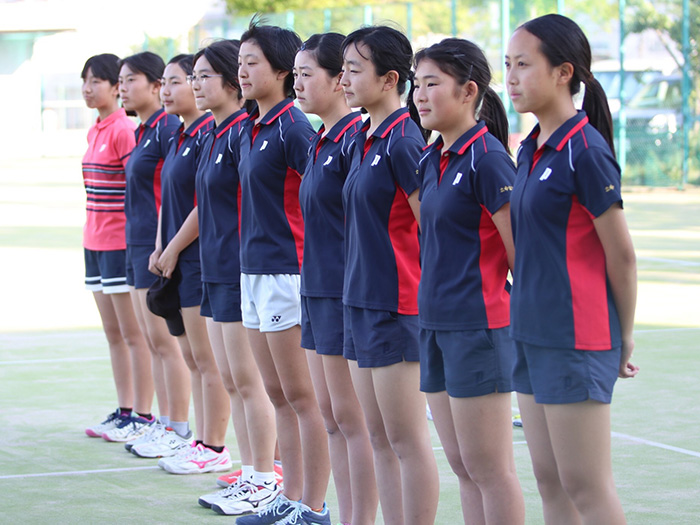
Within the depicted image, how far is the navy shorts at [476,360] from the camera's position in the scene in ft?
→ 11.4

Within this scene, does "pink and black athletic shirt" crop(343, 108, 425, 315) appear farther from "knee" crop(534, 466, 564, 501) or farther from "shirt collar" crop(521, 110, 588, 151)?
"knee" crop(534, 466, 564, 501)

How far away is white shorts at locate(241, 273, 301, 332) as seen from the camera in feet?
15.1

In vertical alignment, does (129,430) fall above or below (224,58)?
below

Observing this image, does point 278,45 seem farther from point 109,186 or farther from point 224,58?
point 109,186

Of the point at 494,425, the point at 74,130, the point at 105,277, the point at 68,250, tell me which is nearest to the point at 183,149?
the point at 105,277

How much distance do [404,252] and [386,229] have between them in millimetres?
104

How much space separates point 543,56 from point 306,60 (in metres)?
1.35

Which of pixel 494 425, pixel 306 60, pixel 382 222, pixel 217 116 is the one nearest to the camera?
pixel 494 425

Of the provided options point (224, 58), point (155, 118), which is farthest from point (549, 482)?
point (155, 118)

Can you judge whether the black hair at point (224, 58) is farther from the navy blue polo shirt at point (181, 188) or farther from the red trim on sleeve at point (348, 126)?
the red trim on sleeve at point (348, 126)

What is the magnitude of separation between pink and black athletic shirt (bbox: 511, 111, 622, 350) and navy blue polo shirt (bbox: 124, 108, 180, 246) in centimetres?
322

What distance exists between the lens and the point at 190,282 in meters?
5.50

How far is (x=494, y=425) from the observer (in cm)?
349

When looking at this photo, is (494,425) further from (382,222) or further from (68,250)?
(68,250)
